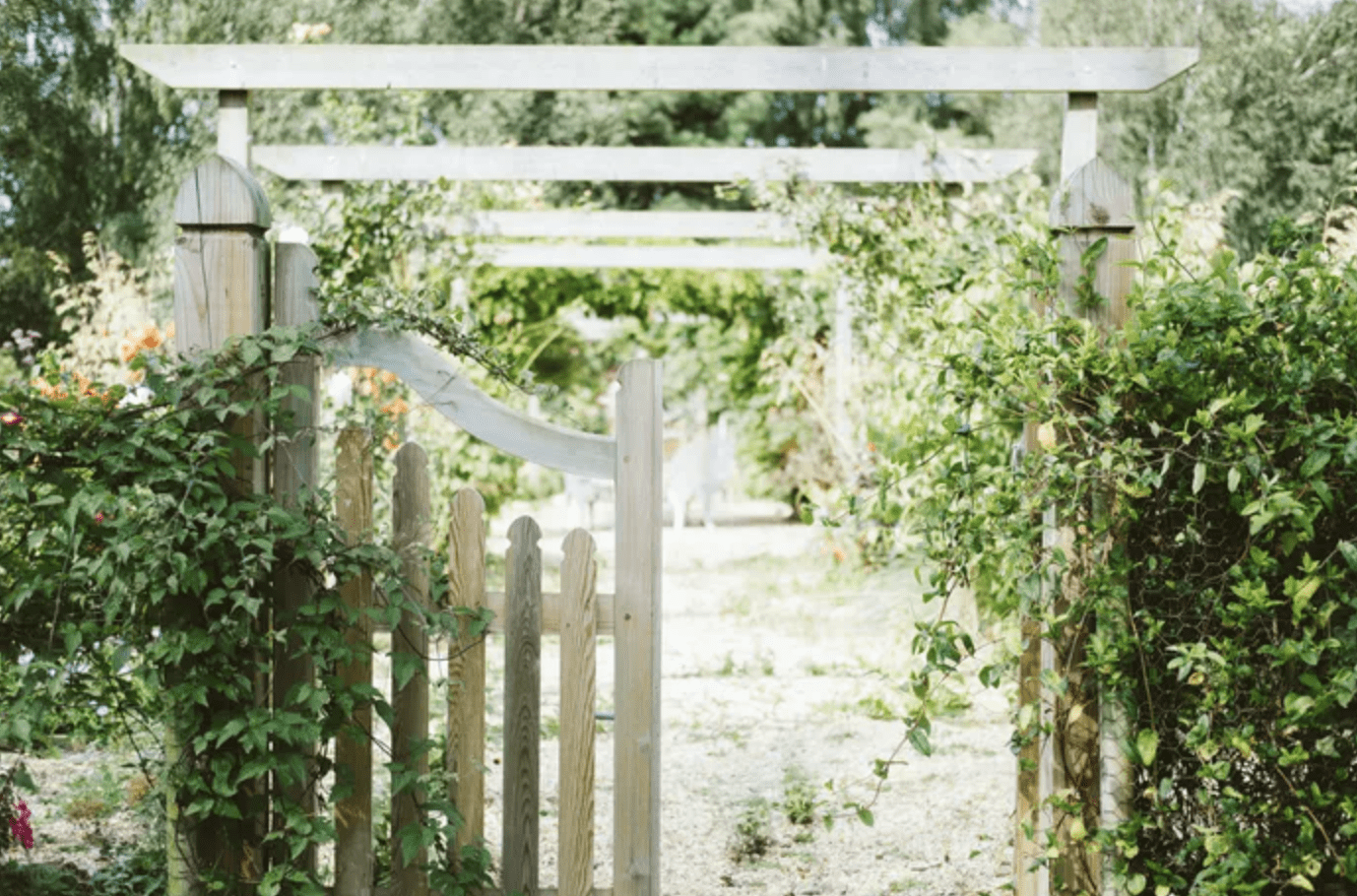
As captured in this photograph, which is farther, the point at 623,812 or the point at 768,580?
the point at 768,580

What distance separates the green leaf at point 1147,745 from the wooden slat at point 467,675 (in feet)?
4.34

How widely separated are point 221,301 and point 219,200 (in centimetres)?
21

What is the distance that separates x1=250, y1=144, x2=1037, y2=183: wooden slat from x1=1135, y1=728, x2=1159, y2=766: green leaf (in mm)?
5380

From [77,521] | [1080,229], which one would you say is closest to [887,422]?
[1080,229]

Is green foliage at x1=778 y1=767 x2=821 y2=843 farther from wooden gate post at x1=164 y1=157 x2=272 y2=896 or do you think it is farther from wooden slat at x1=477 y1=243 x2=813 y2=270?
wooden slat at x1=477 y1=243 x2=813 y2=270

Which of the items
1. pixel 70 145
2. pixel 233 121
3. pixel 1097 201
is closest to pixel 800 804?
pixel 1097 201

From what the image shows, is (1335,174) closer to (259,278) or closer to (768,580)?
(768,580)

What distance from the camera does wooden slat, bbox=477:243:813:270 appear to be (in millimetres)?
10906

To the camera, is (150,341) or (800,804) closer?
(800,804)

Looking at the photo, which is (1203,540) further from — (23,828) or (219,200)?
(23,828)

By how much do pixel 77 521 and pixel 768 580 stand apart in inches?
313

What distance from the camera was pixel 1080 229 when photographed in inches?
113

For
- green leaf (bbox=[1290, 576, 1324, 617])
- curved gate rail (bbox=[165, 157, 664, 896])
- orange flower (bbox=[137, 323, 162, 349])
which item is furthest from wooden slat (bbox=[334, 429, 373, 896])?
orange flower (bbox=[137, 323, 162, 349])

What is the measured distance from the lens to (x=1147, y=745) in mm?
2646
